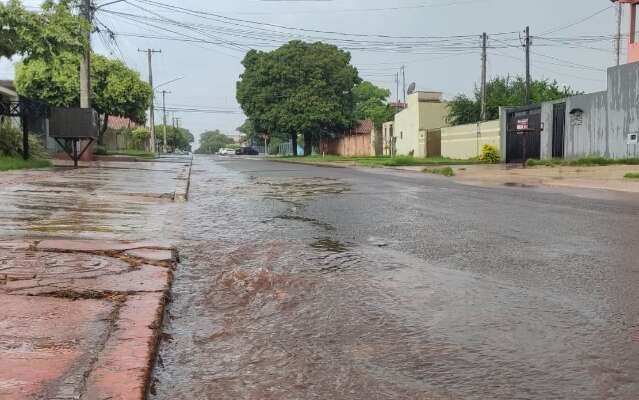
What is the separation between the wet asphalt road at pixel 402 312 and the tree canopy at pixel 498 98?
36.3 m

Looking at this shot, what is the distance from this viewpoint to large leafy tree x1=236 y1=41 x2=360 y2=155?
5375 cm

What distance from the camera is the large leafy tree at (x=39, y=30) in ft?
62.0

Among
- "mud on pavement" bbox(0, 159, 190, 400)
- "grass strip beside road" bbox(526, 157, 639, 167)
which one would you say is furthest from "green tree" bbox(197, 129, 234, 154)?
"mud on pavement" bbox(0, 159, 190, 400)

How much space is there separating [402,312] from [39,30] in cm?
1916

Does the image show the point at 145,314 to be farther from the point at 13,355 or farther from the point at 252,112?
the point at 252,112

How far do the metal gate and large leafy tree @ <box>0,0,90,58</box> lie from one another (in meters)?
17.7

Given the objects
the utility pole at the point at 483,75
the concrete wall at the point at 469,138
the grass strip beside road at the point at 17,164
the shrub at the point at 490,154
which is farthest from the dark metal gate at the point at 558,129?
the grass strip beside road at the point at 17,164

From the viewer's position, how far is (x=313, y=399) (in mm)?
2479

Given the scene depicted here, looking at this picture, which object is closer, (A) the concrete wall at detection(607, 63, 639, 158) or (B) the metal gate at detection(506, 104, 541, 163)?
(A) the concrete wall at detection(607, 63, 639, 158)

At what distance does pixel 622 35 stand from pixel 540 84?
610cm

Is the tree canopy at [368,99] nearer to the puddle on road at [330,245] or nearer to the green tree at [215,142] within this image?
the puddle on road at [330,245]

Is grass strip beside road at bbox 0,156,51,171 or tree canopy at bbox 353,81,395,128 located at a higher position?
tree canopy at bbox 353,81,395,128

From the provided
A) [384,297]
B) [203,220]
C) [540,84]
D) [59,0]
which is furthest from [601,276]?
[540,84]

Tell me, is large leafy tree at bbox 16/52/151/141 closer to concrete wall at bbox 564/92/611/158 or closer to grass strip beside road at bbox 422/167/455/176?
grass strip beside road at bbox 422/167/455/176
